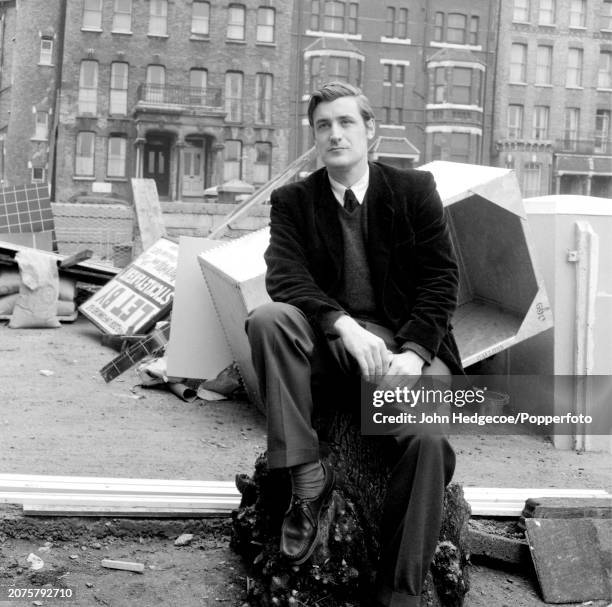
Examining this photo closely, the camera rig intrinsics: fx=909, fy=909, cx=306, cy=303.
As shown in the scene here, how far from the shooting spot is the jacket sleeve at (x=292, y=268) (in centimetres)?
255

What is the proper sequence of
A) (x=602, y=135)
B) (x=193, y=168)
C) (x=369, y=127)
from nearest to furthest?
(x=369, y=127), (x=602, y=135), (x=193, y=168)

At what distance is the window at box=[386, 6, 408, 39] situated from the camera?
21078mm

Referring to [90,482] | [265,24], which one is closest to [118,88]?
[265,24]

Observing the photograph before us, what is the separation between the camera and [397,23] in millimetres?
21453

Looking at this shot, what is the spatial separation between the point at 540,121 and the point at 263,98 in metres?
10.5

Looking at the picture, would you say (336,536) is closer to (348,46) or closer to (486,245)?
(486,245)

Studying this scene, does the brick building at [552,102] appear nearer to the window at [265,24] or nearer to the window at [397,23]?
the window at [397,23]

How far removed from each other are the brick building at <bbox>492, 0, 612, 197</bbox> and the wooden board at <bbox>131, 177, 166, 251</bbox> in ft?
20.6

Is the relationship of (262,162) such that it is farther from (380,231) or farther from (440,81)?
(380,231)

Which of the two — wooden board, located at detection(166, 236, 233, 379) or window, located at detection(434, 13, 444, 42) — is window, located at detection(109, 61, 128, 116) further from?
wooden board, located at detection(166, 236, 233, 379)

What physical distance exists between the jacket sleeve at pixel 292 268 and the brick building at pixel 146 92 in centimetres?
1573

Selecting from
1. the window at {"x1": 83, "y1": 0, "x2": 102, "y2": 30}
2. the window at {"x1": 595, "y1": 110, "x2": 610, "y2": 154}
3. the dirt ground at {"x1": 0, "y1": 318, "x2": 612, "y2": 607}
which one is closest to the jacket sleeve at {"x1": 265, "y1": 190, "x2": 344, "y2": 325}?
the dirt ground at {"x1": 0, "y1": 318, "x2": 612, "y2": 607}

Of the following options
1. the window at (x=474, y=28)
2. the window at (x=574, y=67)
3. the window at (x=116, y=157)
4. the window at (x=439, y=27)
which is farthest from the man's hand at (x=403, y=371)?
the window at (x=116, y=157)

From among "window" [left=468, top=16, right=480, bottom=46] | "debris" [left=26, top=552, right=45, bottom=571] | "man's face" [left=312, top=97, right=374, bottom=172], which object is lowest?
"debris" [left=26, top=552, right=45, bottom=571]
